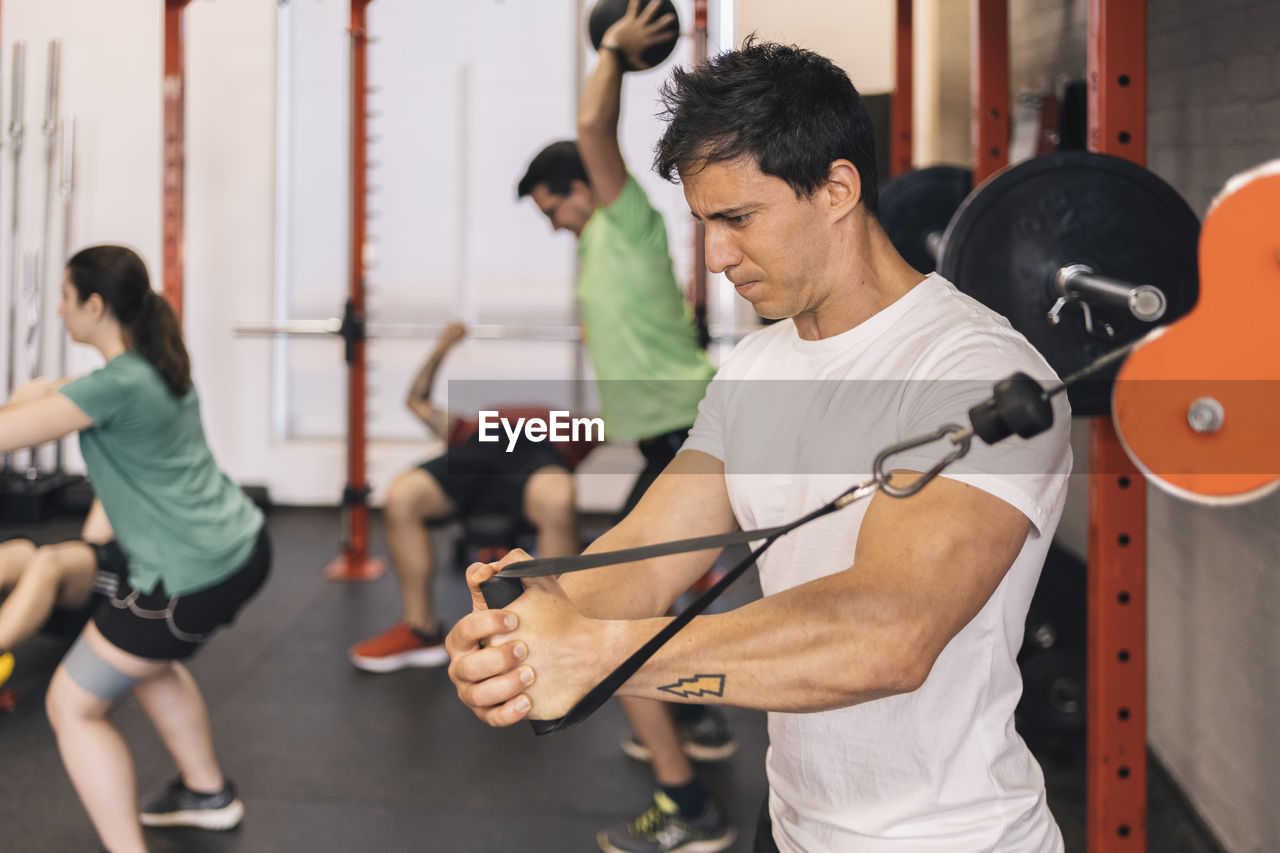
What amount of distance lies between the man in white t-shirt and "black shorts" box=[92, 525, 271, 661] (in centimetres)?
137

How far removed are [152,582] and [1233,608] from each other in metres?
2.09

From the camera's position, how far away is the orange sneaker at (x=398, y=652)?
327 centimetres

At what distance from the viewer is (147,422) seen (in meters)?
2.09

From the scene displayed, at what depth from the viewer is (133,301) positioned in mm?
2162

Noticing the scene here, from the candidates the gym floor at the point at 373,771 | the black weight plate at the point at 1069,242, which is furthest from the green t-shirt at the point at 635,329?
the gym floor at the point at 373,771

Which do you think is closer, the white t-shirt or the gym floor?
the white t-shirt

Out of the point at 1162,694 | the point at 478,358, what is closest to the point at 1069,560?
the point at 1162,694

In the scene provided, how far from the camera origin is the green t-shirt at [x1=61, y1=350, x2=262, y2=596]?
2.05 metres

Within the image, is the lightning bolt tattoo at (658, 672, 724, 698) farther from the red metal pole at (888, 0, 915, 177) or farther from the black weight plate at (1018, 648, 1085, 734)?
the red metal pole at (888, 0, 915, 177)

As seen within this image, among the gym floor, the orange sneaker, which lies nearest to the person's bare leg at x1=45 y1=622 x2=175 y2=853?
the gym floor

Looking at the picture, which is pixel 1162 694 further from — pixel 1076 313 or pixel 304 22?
pixel 304 22

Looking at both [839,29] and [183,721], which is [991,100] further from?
[183,721]

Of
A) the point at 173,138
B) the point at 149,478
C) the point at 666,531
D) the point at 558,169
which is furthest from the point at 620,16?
the point at 173,138

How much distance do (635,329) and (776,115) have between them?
115cm
